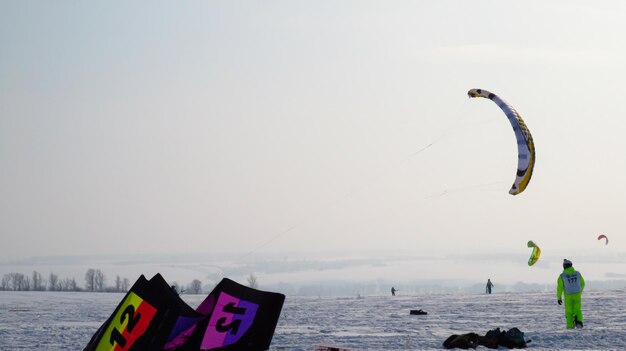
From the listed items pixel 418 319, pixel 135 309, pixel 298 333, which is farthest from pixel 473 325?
pixel 135 309

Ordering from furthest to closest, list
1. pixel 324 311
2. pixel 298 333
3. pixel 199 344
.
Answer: pixel 324 311 → pixel 298 333 → pixel 199 344

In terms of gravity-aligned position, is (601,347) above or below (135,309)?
below

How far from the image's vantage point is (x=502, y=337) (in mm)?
12453

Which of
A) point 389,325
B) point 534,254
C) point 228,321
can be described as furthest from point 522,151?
point 534,254

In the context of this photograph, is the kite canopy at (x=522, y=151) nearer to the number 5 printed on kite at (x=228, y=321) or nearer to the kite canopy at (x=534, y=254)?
the number 5 printed on kite at (x=228, y=321)

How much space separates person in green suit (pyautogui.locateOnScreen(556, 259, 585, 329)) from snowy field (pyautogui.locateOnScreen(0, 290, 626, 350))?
281mm

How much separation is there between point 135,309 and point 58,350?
4.29 metres

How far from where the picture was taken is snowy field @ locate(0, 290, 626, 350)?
1310cm

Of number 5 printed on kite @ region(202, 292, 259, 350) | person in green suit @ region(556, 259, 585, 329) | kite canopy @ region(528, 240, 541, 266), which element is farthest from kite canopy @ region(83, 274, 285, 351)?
kite canopy @ region(528, 240, 541, 266)

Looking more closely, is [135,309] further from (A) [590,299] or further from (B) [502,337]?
(A) [590,299]

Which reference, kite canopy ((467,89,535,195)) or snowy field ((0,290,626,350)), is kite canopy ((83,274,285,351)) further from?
kite canopy ((467,89,535,195))

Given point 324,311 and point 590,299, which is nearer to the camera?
point 324,311

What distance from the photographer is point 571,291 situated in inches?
627

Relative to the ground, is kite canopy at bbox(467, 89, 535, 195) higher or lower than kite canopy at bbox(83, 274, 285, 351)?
higher
